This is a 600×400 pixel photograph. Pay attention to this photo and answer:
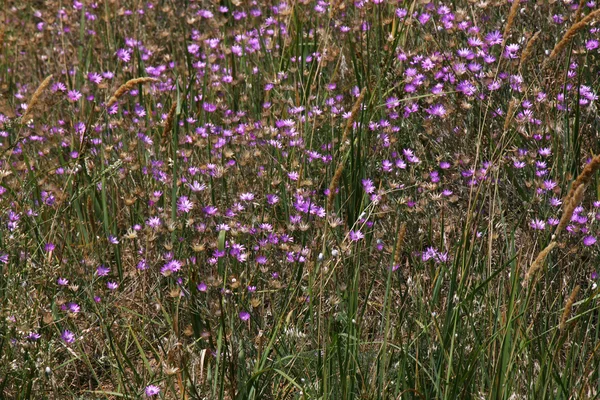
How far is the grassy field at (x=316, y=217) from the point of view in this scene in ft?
8.18

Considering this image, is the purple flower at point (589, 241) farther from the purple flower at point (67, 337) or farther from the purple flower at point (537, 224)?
the purple flower at point (67, 337)

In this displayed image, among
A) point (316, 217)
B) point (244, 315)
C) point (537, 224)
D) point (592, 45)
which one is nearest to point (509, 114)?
point (537, 224)

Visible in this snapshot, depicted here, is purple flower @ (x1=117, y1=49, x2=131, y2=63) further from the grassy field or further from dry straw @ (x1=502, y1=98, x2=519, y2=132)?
dry straw @ (x1=502, y1=98, x2=519, y2=132)

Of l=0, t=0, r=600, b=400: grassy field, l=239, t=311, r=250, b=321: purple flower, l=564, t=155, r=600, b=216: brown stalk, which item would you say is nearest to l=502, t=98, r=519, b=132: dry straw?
l=0, t=0, r=600, b=400: grassy field

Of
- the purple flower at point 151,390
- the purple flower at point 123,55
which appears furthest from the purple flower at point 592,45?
the purple flower at point 151,390

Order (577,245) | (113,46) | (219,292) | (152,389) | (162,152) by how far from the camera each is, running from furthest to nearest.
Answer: (113,46) → (162,152) → (577,245) → (219,292) → (152,389)

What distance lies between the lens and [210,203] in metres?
3.21

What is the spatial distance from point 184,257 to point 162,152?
645 mm

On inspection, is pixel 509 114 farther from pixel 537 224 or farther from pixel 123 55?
pixel 123 55

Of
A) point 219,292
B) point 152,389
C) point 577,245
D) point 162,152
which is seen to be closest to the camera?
point 152,389

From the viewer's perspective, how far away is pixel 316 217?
304 cm

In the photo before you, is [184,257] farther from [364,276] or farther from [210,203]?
[364,276]

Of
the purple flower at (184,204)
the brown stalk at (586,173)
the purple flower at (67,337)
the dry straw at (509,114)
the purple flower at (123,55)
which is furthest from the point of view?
the purple flower at (123,55)

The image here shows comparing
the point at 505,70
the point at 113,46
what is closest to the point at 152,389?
the point at 505,70
